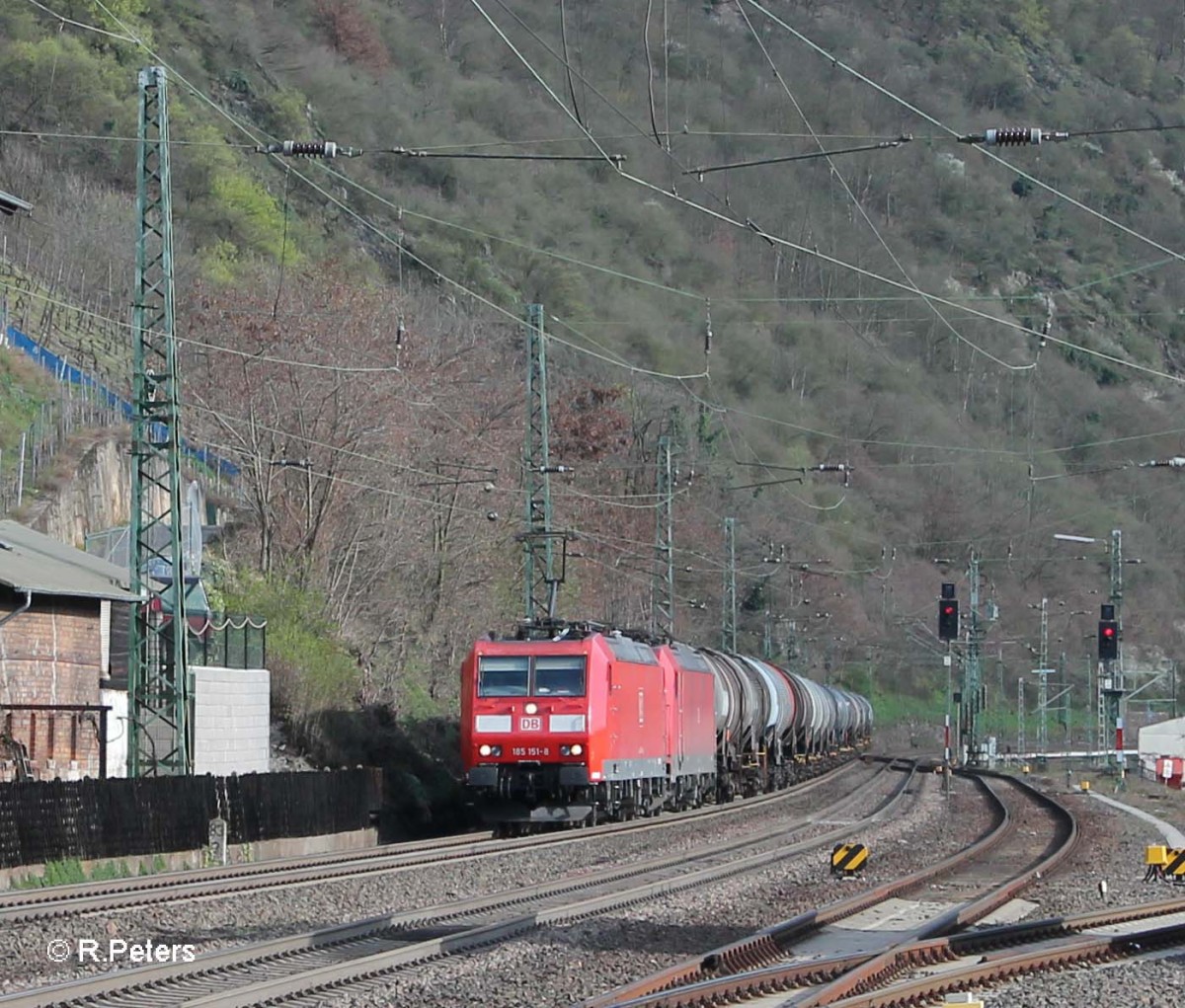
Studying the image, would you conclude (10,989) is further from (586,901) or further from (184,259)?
(184,259)

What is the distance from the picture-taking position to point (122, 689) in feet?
117

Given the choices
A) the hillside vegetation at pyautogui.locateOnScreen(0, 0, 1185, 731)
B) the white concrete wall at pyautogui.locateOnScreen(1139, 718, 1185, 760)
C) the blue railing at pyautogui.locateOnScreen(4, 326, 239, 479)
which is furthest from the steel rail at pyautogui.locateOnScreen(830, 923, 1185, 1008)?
the white concrete wall at pyautogui.locateOnScreen(1139, 718, 1185, 760)

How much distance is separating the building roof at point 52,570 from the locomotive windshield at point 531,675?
20.3 feet

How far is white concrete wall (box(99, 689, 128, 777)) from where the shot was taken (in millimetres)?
33344

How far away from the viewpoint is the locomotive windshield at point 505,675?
32969mm

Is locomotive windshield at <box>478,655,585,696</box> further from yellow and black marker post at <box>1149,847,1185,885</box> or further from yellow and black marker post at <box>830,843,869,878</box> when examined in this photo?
yellow and black marker post at <box>1149,847,1185,885</box>

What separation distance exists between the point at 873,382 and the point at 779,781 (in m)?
75.8

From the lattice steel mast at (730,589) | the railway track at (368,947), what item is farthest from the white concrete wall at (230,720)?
the lattice steel mast at (730,589)

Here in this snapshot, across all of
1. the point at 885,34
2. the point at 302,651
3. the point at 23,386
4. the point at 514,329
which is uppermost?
the point at 885,34

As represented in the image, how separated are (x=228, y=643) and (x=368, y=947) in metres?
23.3

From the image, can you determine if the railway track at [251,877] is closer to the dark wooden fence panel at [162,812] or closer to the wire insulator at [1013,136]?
the dark wooden fence panel at [162,812]

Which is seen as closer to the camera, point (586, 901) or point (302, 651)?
point (586, 901)

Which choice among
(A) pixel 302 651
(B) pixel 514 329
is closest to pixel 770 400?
(B) pixel 514 329

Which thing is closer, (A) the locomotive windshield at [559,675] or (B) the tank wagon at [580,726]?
(B) the tank wagon at [580,726]
